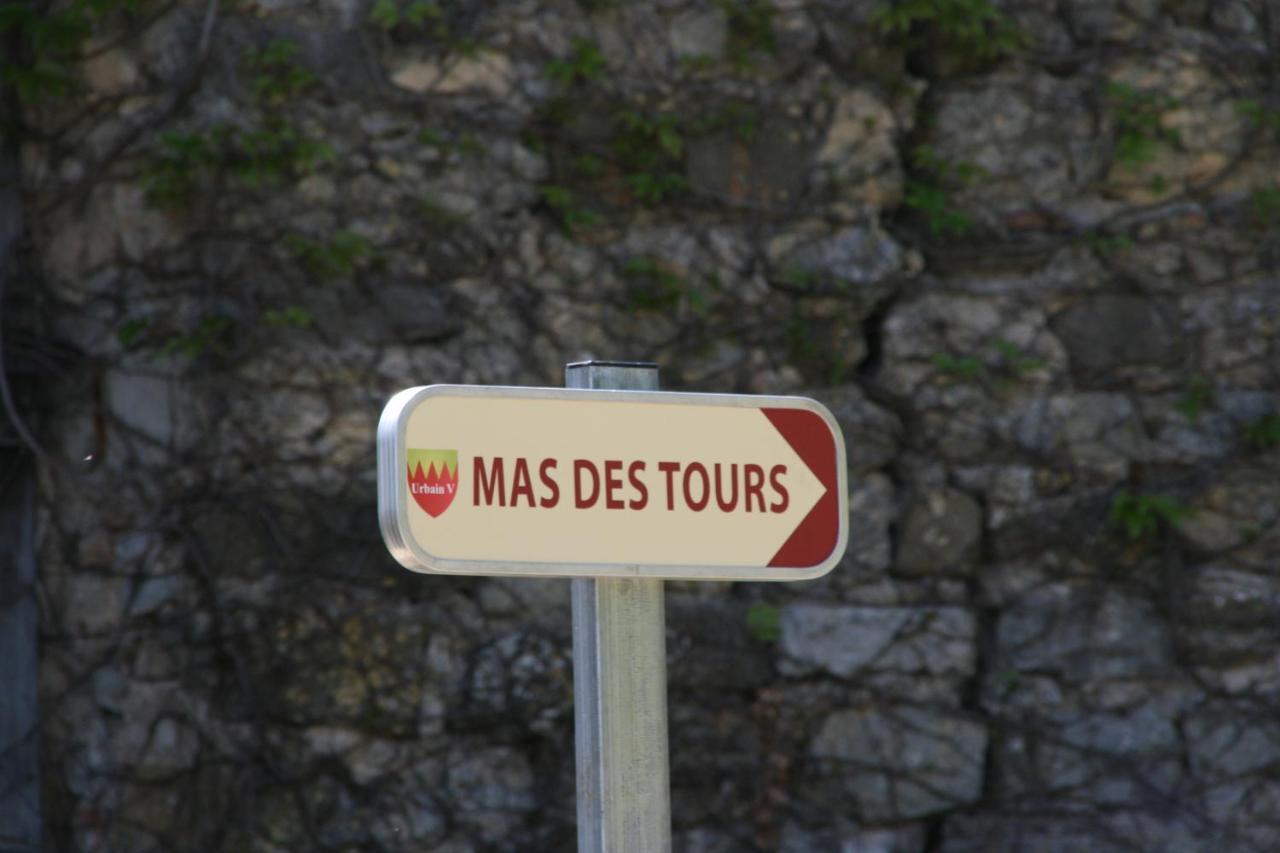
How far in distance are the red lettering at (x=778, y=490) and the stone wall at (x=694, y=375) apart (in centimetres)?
213

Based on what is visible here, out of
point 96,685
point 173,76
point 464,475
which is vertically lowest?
point 96,685

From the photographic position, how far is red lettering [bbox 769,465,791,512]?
1488 millimetres

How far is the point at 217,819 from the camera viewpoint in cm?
346

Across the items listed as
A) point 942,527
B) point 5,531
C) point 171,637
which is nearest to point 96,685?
point 171,637

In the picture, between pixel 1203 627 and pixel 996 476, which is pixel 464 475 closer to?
pixel 996 476

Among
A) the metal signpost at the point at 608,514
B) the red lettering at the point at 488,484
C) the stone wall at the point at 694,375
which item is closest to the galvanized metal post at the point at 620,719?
the metal signpost at the point at 608,514

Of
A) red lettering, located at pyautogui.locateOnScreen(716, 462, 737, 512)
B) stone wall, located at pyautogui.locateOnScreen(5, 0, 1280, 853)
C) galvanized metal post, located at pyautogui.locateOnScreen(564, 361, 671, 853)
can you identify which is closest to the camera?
galvanized metal post, located at pyautogui.locateOnScreen(564, 361, 671, 853)

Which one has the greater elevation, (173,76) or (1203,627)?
(173,76)

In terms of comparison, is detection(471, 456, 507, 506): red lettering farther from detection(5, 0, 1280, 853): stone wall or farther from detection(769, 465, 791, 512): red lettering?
detection(5, 0, 1280, 853): stone wall

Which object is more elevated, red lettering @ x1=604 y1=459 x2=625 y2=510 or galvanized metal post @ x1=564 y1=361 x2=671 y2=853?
red lettering @ x1=604 y1=459 x2=625 y2=510

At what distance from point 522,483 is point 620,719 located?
21 cm

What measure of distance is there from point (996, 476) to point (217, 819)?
1.88m

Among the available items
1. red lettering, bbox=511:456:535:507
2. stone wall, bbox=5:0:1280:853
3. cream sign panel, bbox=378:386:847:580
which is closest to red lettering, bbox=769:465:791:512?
cream sign panel, bbox=378:386:847:580

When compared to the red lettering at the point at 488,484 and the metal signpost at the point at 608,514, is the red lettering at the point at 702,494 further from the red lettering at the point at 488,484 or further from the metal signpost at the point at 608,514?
the red lettering at the point at 488,484
